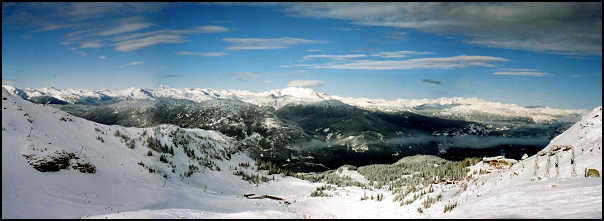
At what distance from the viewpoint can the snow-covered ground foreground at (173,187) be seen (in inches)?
549

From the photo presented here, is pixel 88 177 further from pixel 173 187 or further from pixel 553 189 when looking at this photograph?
pixel 553 189

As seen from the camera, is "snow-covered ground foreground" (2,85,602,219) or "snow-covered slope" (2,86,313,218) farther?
"snow-covered slope" (2,86,313,218)

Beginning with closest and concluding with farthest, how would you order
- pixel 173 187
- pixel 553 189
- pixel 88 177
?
pixel 553 189 → pixel 88 177 → pixel 173 187

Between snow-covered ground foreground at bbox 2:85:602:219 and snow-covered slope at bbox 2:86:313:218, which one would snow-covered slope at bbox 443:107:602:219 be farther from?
snow-covered slope at bbox 2:86:313:218

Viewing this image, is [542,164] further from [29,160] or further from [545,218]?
[29,160]

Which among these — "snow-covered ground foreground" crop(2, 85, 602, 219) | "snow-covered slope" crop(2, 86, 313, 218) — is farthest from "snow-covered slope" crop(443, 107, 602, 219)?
"snow-covered slope" crop(2, 86, 313, 218)

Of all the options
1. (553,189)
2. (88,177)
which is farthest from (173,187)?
(553,189)

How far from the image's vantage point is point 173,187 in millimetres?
27297

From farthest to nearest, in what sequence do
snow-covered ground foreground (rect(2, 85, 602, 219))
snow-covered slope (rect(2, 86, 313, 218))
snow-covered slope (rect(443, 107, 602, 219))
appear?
snow-covered slope (rect(2, 86, 313, 218)) → snow-covered ground foreground (rect(2, 85, 602, 219)) → snow-covered slope (rect(443, 107, 602, 219))

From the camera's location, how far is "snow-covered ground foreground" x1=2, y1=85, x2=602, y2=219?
13.9 metres

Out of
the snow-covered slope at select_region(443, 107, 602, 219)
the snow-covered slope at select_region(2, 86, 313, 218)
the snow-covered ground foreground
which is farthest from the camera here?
the snow-covered slope at select_region(2, 86, 313, 218)

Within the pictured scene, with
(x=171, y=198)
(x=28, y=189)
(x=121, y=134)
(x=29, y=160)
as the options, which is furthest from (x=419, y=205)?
(x=121, y=134)

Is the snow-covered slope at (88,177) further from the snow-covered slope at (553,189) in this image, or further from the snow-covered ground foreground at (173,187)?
the snow-covered slope at (553,189)

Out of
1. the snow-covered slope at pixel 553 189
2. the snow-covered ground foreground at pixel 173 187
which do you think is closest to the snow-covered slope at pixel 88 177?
the snow-covered ground foreground at pixel 173 187
